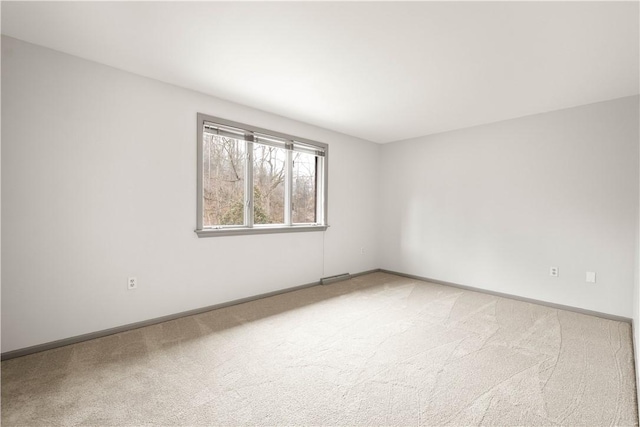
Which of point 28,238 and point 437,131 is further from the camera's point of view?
point 437,131

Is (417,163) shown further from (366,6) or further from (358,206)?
(366,6)

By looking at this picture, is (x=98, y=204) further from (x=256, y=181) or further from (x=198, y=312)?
(x=256, y=181)

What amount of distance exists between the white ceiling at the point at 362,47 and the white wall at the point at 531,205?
0.48 meters

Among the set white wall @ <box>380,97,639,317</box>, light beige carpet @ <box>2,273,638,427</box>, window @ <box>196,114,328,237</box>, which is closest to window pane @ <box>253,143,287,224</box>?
window @ <box>196,114,328,237</box>

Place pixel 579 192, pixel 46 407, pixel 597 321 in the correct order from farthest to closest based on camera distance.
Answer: pixel 579 192 → pixel 597 321 → pixel 46 407

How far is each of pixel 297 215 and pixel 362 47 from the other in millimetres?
2522

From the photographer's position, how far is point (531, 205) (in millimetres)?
3754

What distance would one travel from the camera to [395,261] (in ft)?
17.1

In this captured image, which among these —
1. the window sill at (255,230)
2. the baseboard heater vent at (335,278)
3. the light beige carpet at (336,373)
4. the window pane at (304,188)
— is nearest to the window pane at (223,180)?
the window sill at (255,230)

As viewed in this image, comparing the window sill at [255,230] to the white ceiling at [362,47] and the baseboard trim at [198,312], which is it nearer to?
the baseboard trim at [198,312]

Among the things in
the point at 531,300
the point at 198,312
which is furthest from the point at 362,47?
the point at 531,300

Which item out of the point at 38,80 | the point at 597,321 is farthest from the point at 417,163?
the point at 38,80

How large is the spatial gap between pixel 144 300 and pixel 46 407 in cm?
118

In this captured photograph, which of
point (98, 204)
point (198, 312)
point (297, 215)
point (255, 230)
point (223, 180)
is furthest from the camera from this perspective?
point (297, 215)
